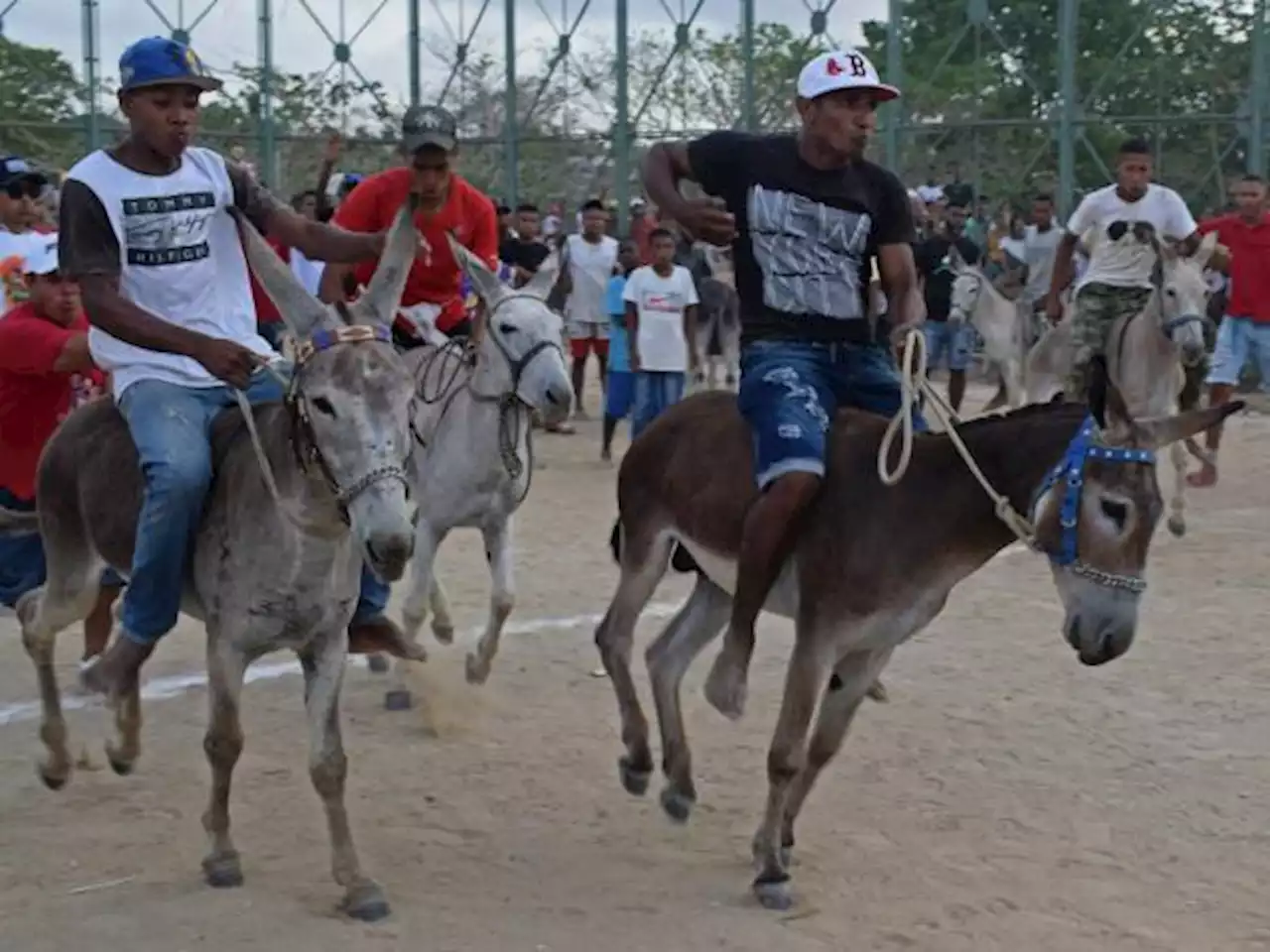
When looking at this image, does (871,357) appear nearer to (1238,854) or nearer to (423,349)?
(1238,854)

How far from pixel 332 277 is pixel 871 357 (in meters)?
2.32

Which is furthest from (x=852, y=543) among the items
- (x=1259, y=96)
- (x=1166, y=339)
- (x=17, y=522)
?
(x=1259, y=96)

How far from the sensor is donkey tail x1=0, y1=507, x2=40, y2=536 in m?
7.32

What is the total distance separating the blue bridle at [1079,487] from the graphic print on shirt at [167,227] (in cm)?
290

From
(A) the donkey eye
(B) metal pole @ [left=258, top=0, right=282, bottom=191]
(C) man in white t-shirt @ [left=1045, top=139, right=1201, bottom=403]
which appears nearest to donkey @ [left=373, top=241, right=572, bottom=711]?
(A) the donkey eye

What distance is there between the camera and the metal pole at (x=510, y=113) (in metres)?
25.9

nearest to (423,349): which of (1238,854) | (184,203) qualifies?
(184,203)

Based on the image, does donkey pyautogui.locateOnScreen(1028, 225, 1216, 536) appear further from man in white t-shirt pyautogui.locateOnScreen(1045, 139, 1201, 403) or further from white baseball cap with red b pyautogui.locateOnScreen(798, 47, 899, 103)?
white baseball cap with red b pyautogui.locateOnScreen(798, 47, 899, 103)

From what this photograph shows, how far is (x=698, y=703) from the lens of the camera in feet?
26.6

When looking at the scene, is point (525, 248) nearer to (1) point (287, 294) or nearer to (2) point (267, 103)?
(2) point (267, 103)

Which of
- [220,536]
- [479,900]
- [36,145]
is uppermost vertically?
[36,145]

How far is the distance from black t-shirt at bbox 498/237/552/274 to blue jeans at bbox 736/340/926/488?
13.9 m

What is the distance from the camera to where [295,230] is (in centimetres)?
604

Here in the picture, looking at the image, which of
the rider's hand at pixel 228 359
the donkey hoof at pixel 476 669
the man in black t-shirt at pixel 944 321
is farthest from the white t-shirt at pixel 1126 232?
the rider's hand at pixel 228 359
